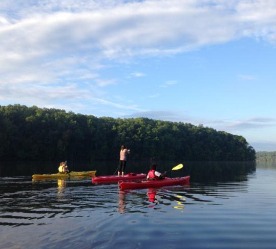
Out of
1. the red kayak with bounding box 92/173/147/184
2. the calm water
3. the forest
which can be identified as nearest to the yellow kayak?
the red kayak with bounding box 92/173/147/184

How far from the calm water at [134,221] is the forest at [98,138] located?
71.2 meters

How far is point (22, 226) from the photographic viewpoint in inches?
489

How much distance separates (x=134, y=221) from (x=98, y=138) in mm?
95421

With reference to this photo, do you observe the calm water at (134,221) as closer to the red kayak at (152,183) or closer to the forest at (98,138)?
the red kayak at (152,183)

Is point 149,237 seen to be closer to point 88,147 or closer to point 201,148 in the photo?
point 88,147

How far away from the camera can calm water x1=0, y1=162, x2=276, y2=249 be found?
1078 centimetres

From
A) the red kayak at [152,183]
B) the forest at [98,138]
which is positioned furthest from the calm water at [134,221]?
the forest at [98,138]

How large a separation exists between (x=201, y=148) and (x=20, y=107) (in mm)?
74873

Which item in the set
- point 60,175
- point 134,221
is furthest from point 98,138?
point 134,221

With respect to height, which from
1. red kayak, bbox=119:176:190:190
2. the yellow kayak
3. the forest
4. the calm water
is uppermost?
the forest

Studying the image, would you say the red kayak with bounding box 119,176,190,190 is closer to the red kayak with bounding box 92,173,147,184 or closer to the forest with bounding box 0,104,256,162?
the red kayak with bounding box 92,173,147,184

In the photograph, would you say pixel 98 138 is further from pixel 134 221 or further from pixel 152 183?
pixel 134 221

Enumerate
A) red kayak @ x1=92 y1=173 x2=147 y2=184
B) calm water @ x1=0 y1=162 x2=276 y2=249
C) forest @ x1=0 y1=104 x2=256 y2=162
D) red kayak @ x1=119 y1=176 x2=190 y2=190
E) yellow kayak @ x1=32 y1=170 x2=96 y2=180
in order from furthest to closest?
forest @ x1=0 y1=104 x2=256 y2=162 < yellow kayak @ x1=32 y1=170 x2=96 y2=180 < red kayak @ x1=92 y1=173 x2=147 y2=184 < red kayak @ x1=119 y1=176 x2=190 y2=190 < calm water @ x1=0 y1=162 x2=276 y2=249

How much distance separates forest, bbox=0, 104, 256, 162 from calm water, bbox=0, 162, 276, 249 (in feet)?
234
